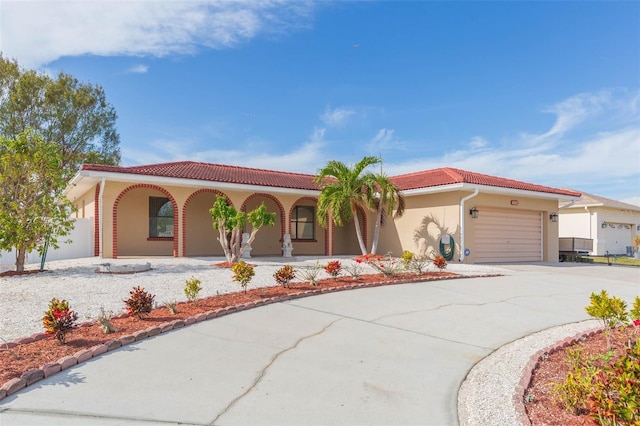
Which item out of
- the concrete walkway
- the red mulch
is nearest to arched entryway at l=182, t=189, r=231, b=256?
the red mulch

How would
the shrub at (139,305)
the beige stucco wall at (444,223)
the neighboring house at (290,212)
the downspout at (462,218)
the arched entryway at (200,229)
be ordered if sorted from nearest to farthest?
the shrub at (139,305), the neighboring house at (290,212), the downspout at (462,218), the beige stucco wall at (444,223), the arched entryway at (200,229)

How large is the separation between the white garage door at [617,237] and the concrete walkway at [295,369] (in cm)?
2697

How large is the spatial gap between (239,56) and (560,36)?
10545 millimetres

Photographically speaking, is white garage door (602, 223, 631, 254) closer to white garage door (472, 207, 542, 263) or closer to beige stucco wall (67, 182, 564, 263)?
beige stucco wall (67, 182, 564, 263)

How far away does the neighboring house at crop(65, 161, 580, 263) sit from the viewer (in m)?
15.9

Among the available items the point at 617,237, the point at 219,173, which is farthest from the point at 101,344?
the point at 617,237

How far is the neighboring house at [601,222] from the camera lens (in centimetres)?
2880

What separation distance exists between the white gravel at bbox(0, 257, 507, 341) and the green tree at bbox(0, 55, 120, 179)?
16633mm

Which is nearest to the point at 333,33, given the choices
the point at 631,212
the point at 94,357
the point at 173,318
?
the point at 173,318

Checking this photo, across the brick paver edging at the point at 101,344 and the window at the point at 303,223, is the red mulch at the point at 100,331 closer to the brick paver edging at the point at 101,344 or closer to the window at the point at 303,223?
the brick paver edging at the point at 101,344

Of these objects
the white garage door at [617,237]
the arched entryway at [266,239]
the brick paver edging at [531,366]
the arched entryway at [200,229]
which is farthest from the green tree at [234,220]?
the white garage door at [617,237]

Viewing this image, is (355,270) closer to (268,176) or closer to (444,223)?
(444,223)

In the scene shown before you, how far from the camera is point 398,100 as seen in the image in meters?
18.2

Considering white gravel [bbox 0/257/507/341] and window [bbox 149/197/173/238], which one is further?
window [bbox 149/197/173/238]
